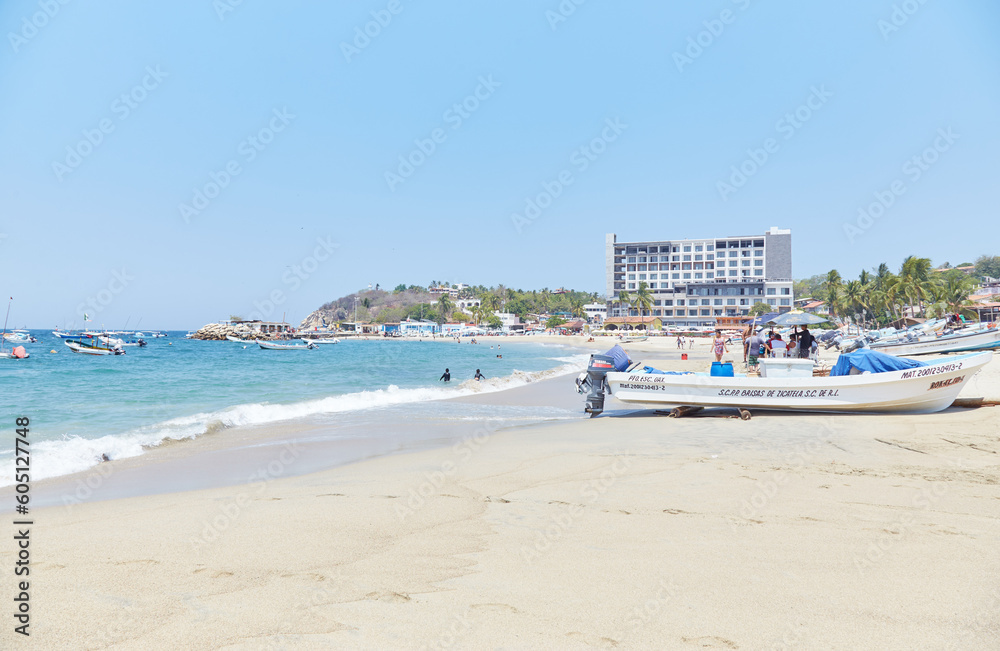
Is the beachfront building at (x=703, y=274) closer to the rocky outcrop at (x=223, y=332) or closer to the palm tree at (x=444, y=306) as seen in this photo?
the palm tree at (x=444, y=306)

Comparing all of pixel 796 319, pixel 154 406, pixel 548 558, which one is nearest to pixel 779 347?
pixel 796 319

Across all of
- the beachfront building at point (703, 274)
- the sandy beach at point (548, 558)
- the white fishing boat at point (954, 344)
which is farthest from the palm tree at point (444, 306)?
the sandy beach at point (548, 558)

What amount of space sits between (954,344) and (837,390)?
23.2m

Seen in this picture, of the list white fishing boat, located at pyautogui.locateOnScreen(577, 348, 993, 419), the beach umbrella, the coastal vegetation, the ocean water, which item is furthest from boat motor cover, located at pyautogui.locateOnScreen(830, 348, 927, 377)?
the coastal vegetation

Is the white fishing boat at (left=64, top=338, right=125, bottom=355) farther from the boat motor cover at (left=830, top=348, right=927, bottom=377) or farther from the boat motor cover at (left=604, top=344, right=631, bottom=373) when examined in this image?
the boat motor cover at (left=830, top=348, right=927, bottom=377)

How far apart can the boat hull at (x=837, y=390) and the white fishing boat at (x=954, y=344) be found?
19.3 metres

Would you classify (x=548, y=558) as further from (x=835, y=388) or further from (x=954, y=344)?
(x=954, y=344)

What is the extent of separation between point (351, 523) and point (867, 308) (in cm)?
9011

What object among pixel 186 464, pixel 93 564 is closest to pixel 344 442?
pixel 186 464

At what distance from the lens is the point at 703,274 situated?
429ft

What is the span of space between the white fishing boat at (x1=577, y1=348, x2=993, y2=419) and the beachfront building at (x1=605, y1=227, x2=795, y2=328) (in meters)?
107

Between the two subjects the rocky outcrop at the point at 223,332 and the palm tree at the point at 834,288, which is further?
the rocky outcrop at the point at 223,332

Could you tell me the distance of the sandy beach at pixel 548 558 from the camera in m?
3.25

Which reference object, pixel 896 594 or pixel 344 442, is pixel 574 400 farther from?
pixel 896 594
